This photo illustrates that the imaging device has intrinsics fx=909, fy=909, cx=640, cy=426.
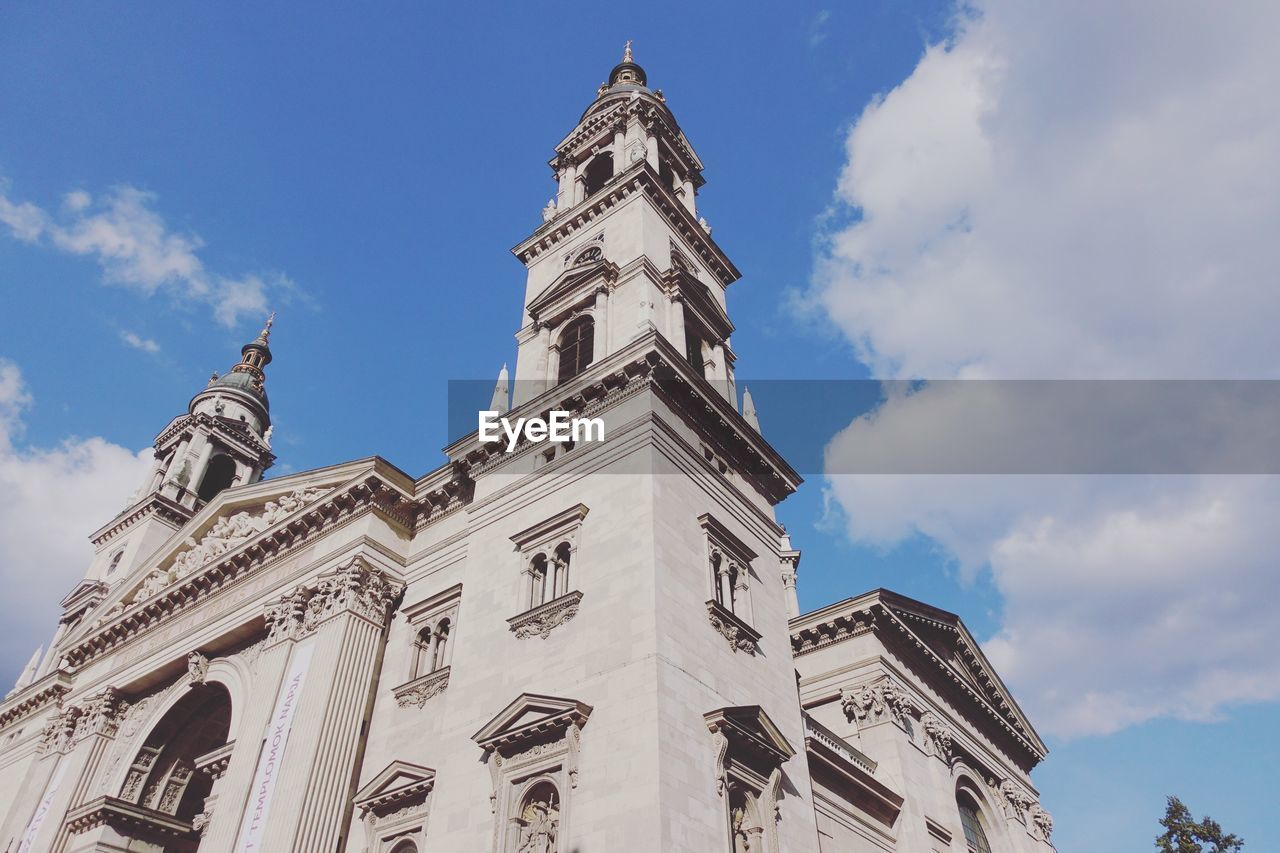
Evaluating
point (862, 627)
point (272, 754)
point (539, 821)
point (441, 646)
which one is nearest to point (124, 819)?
point (272, 754)

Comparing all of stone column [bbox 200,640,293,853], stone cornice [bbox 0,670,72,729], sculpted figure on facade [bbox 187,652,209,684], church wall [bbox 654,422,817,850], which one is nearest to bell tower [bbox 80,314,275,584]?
stone cornice [bbox 0,670,72,729]

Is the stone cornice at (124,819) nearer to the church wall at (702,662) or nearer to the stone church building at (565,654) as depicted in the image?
the stone church building at (565,654)

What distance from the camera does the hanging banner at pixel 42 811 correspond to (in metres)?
30.3

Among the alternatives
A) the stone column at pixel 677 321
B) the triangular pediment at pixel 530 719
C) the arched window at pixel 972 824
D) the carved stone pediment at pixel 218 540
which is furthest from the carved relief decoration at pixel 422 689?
the arched window at pixel 972 824

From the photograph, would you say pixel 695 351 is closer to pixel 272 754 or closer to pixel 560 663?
pixel 560 663

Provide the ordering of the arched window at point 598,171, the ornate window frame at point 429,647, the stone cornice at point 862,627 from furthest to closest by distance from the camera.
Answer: the arched window at point 598,171
the stone cornice at point 862,627
the ornate window frame at point 429,647

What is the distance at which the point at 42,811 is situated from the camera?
3108cm

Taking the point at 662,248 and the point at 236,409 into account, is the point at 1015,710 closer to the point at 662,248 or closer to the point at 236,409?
the point at 662,248

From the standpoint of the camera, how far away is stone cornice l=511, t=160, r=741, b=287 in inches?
1262

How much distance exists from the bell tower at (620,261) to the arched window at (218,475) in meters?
29.6

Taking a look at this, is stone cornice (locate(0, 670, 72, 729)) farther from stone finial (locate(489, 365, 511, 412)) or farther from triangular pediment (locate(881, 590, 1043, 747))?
triangular pediment (locate(881, 590, 1043, 747))

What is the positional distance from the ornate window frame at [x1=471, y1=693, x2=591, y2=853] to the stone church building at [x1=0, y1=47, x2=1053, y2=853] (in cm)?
6

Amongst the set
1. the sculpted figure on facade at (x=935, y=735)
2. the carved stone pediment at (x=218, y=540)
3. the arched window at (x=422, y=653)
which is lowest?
the arched window at (x=422, y=653)

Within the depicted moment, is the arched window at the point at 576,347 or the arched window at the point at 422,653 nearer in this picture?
the arched window at the point at 422,653
